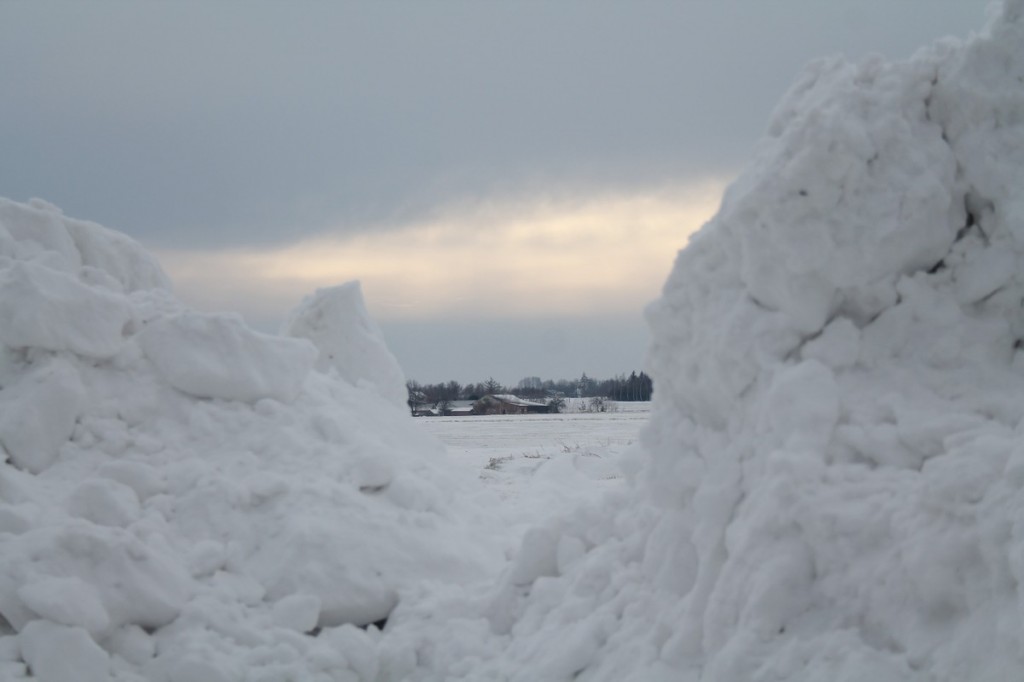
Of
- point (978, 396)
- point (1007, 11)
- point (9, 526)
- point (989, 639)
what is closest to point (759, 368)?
point (978, 396)

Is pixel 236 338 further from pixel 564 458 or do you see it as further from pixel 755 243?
pixel 564 458

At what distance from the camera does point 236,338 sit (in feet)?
25.2

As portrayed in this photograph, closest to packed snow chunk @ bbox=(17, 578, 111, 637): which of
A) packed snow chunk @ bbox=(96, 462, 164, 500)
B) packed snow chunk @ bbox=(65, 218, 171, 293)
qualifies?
packed snow chunk @ bbox=(96, 462, 164, 500)

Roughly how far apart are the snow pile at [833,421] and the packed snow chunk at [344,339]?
5.83 meters

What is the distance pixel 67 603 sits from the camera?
186 inches

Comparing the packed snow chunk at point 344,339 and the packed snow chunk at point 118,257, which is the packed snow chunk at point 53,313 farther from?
the packed snow chunk at point 344,339

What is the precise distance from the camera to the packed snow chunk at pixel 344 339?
1080 cm

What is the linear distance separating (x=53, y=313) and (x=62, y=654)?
10.9 ft

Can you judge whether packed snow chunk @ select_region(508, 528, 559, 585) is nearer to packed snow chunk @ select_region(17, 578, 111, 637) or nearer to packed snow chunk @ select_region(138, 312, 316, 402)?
packed snow chunk @ select_region(17, 578, 111, 637)

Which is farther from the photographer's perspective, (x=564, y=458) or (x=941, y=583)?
(x=564, y=458)

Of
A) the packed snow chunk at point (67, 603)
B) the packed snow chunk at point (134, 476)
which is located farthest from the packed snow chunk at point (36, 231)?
the packed snow chunk at point (67, 603)

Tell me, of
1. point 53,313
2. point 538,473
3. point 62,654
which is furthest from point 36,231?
point 538,473

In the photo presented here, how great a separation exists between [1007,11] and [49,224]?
8.39 m

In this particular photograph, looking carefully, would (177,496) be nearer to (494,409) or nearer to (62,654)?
(62,654)
